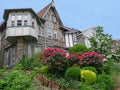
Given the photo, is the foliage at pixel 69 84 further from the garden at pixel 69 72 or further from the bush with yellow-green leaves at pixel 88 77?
the bush with yellow-green leaves at pixel 88 77

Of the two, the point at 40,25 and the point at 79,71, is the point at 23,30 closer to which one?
the point at 40,25

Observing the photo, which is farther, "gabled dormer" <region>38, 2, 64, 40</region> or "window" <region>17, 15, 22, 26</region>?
"gabled dormer" <region>38, 2, 64, 40</region>

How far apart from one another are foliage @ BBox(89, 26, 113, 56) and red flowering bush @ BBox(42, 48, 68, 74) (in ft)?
34.4

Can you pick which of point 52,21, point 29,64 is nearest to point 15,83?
point 29,64

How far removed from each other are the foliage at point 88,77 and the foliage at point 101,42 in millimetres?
11798

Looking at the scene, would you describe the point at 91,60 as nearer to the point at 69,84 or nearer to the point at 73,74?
the point at 73,74

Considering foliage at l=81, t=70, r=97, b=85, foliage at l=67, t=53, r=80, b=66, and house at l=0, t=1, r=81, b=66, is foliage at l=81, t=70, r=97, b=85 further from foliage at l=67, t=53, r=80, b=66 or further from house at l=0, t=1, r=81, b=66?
house at l=0, t=1, r=81, b=66

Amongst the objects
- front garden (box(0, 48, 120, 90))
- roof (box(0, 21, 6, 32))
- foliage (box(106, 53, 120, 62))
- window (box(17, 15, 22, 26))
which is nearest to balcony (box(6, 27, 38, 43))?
window (box(17, 15, 22, 26))

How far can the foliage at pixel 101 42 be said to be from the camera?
85.3 ft

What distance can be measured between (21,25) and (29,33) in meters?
1.65

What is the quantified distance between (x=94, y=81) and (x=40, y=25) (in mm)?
14966

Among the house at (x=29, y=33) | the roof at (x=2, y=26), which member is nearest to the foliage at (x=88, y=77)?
the house at (x=29, y=33)

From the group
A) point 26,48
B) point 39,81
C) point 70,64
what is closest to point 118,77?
point 70,64

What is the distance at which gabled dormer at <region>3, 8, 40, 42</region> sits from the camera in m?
23.8
